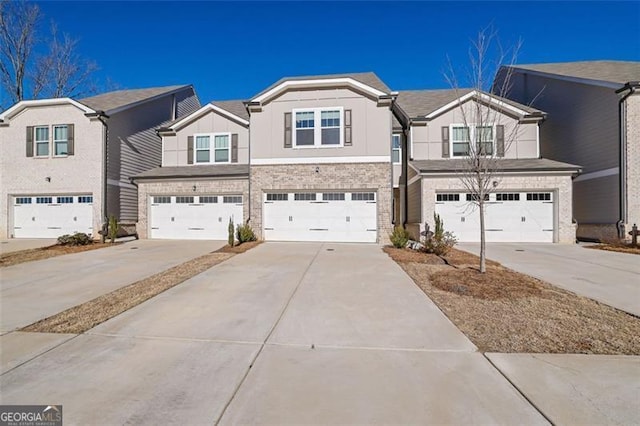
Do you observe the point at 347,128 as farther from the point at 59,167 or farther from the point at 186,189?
the point at 59,167

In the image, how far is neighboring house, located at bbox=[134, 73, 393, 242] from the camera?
13.9m

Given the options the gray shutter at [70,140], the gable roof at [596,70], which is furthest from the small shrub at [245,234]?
the gable roof at [596,70]

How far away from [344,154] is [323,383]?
1177cm

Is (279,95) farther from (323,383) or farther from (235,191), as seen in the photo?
(323,383)

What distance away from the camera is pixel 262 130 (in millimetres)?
14594

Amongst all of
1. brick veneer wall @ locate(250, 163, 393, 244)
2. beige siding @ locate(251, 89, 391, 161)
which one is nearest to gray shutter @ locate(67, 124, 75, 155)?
beige siding @ locate(251, 89, 391, 161)

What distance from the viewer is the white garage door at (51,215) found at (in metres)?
15.8

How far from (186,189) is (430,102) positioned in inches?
578

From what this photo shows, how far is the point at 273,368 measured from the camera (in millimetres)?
3305

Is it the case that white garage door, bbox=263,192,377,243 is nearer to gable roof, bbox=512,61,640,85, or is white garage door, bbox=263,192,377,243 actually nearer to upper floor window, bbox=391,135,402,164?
upper floor window, bbox=391,135,402,164

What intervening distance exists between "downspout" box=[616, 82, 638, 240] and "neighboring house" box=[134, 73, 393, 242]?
958 cm

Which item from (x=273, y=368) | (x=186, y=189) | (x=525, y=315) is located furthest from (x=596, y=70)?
(x=186, y=189)

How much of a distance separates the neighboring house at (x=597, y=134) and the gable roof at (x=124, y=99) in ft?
63.7

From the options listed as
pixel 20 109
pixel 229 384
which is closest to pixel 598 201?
pixel 229 384
